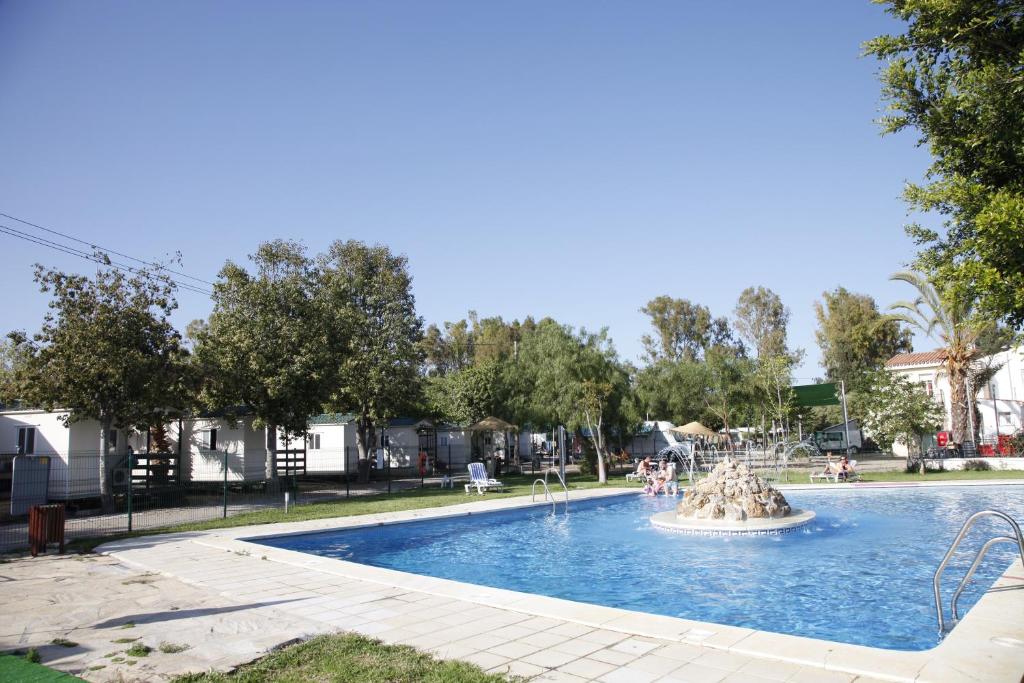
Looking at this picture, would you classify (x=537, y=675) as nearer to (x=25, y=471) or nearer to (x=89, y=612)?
(x=89, y=612)

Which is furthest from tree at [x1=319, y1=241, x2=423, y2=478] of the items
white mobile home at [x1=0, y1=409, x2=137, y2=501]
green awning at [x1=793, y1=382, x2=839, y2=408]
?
green awning at [x1=793, y1=382, x2=839, y2=408]

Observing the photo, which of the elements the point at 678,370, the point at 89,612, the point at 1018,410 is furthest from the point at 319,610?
the point at 1018,410

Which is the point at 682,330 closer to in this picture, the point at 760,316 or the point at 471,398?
the point at 760,316

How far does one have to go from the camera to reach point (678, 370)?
44219 mm

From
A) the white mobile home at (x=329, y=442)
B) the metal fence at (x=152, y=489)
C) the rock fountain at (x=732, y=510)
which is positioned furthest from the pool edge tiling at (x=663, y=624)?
the white mobile home at (x=329, y=442)

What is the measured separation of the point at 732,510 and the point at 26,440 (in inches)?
885

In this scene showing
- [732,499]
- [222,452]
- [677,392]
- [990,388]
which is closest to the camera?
[732,499]

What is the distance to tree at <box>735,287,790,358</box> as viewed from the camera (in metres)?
66.9

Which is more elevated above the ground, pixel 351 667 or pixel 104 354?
pixel 104 354

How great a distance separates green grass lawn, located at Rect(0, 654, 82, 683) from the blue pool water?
6.64 m

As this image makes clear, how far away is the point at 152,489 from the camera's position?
75.9ft

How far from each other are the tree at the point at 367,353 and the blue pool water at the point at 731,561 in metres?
11.7

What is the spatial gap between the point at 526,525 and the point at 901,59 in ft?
42.7

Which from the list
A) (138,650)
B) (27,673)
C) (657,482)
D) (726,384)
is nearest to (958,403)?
(726,384)
